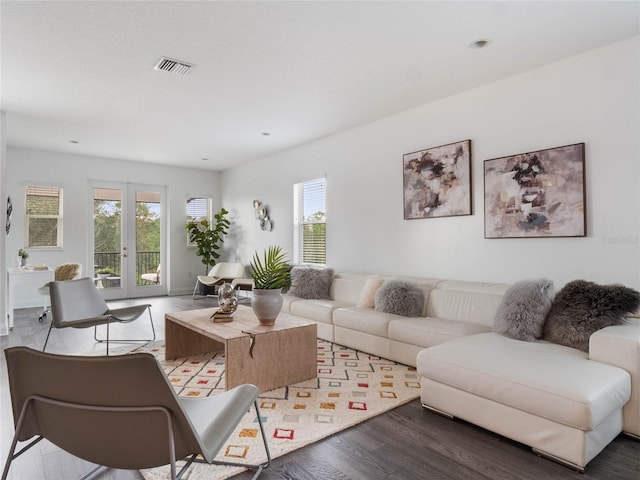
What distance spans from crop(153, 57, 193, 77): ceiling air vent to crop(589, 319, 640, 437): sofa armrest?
3.69 metres

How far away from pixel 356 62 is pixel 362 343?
8.58 feet

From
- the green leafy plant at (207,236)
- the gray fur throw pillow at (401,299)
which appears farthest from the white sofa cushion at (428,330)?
the green leafy plant at (207,236)

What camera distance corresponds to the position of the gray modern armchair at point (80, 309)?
3.53m

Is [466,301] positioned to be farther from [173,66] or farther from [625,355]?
[173,66]

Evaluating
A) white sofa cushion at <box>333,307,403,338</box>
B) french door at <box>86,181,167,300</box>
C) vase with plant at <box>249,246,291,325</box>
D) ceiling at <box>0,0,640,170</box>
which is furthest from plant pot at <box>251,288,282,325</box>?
french door at <box>86,181,167,300</box>

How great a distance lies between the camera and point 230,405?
1.68m

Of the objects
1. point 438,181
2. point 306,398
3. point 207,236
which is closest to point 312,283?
point 438,181

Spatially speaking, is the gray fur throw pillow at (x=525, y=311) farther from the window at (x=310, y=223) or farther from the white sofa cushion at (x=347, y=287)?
the window at (x=310, y=223)

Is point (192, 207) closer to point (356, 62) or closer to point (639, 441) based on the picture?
point (356, 62)

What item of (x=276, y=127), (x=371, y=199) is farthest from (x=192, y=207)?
(x=371, y=199)

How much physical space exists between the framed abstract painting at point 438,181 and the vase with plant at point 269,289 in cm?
200

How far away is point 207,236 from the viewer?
7926 mm

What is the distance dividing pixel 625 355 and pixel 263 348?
7.36ft

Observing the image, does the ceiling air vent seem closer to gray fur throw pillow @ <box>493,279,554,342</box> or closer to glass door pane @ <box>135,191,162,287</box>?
gray fur throw pillow @ <box>493,279,554,342</box>
